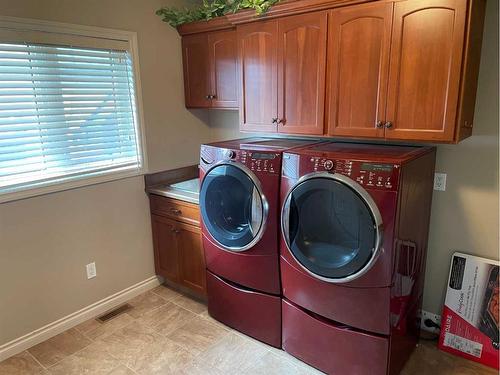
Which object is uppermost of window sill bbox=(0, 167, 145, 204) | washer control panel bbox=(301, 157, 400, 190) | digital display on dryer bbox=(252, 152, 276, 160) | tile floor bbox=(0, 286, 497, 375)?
digital display on dryer bbox=(252, 152, 276, 160)

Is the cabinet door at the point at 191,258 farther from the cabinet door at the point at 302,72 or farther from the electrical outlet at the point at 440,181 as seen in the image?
the electrical outlet at the point at 440,181

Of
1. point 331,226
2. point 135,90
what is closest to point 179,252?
point 135,90

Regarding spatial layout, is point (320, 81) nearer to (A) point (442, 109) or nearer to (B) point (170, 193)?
(A) point (442, 109)

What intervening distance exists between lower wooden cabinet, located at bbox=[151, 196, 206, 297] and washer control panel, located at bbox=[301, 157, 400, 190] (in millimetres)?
1236

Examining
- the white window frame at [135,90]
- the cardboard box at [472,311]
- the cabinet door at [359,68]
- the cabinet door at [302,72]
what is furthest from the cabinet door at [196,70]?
the cardboard box at [472,311]

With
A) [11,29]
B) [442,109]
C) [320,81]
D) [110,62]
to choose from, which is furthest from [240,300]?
[11,29]

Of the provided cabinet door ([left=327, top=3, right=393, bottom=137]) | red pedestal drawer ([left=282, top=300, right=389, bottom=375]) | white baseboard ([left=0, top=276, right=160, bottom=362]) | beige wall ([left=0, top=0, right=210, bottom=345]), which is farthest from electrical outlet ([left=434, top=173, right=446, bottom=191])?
white baseboard ([left=0, top=276, right=160, bottom=362])

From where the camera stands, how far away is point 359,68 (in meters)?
2.00

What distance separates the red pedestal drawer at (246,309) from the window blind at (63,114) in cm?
116

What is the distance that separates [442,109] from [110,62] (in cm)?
214

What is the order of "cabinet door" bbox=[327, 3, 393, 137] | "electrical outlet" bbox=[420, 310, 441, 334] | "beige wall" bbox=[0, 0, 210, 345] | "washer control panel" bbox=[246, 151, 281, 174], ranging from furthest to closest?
1. "electrical outlet" bbox=[420, 310, 441, 334]
2. "beige wall" bbox=[0, 0, 210, 345]
3. "washer control panel" bbox=[246, 151, 281, 174]
4. "cabinet door" bbox=[327, 3, 393, 137]

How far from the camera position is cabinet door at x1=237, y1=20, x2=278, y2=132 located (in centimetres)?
233

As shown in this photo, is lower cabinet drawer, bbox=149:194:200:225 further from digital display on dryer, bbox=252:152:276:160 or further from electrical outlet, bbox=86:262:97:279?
digital display on dryer, bbox=252:152:276:160

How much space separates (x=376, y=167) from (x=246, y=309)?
4.27 ft
